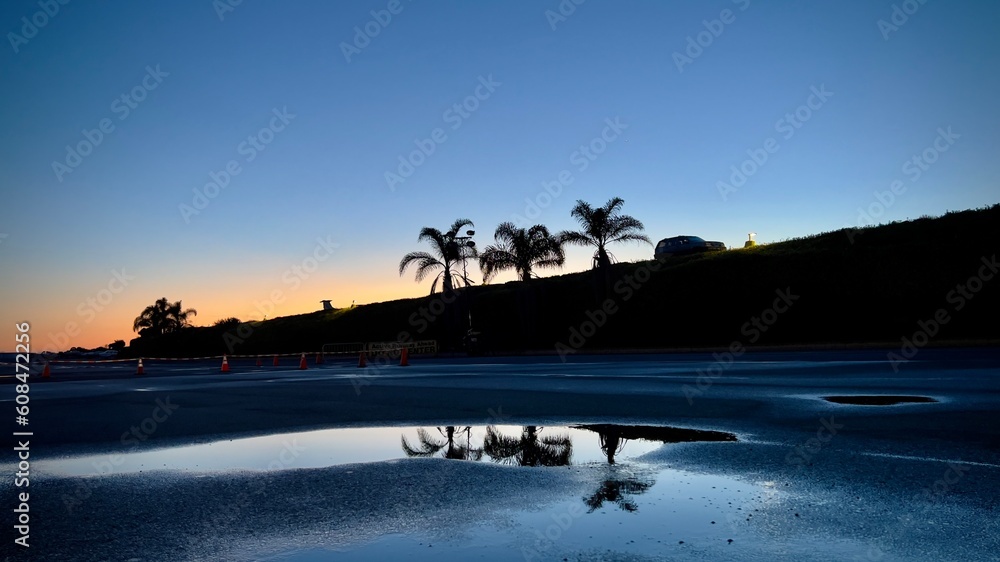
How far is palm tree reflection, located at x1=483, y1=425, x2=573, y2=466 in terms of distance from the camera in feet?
22.1

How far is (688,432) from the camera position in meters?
8.26

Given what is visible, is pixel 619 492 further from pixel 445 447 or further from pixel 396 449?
pixel 396 449

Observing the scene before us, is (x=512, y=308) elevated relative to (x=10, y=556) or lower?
elevated

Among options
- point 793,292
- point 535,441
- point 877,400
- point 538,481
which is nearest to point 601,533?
point 538,481

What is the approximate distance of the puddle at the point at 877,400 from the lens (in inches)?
413

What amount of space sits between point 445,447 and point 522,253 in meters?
39.1

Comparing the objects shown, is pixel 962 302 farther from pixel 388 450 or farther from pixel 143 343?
pixel 143 343

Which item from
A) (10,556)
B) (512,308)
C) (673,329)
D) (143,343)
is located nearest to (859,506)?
(10,556)

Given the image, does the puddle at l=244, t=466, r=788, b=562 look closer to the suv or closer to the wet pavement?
the wet pavement

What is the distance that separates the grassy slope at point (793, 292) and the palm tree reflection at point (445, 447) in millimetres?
25587

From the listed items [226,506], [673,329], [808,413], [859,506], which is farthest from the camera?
[673,329]

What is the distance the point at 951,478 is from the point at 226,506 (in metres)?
5.33

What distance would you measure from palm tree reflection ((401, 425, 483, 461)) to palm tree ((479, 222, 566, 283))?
36978 millimetres

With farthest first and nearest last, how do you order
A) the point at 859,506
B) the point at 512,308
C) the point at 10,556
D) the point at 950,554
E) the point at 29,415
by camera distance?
the point at 512,308 → the point at 29,415 → the point at 859,506 → the point at 10,556 → the point at 950,554
